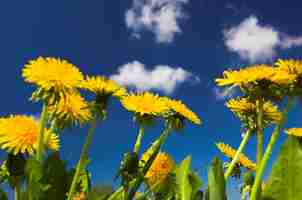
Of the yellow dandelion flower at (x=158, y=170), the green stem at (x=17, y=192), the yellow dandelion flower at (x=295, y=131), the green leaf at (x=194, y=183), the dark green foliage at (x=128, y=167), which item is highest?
the yellow dandelion flower at (x=295, y=131)

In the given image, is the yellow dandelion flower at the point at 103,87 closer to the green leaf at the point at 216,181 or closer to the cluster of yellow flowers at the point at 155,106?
the cluster of yellow flowers at the point at 155,106

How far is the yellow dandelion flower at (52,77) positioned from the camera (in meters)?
2.18

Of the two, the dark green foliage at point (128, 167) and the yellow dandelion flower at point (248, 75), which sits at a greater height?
the yellow dandelion flower at point (248, 75)

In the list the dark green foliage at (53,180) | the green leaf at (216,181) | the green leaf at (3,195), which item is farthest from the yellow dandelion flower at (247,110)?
the green leaf at (3,195)

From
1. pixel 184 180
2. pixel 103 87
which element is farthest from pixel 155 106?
pixel 184 180

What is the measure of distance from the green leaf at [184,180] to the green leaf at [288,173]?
326 mm

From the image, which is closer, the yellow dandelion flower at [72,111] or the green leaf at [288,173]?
the green leaf at [288,173]

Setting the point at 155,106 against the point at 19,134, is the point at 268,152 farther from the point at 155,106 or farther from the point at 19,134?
the point at 19,134

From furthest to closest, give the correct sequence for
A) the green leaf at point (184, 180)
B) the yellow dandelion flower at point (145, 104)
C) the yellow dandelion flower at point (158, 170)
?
the yellow dandelion flower at point (158, 170) < the yellow dandelion flower at point (145, 104) < the green leaf at point (184, 180)

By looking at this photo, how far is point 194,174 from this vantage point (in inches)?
87.7

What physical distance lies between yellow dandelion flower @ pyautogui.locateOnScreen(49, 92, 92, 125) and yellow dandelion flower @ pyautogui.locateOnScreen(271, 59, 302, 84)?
82 centimetres

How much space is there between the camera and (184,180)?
217 cm

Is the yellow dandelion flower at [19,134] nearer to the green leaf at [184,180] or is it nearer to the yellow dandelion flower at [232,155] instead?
the green leaf at [184,180]

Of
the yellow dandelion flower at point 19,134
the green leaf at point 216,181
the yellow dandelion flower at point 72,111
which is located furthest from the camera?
the yellow dandelion flower at point 72,111
